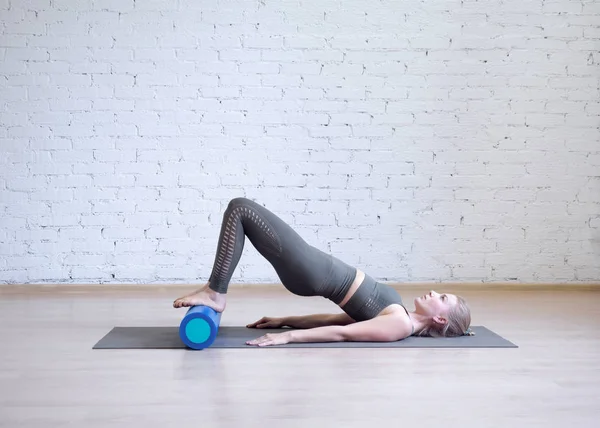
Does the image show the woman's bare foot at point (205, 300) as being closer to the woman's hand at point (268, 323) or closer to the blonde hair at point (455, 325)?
the woman's hand at point (268, 323)

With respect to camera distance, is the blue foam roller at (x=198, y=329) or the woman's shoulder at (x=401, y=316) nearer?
the blue foam roller at (x=198, y=329)

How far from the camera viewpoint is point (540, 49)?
19.3 ft

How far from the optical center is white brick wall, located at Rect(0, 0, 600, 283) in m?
5.61

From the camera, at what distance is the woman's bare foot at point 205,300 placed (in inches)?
143

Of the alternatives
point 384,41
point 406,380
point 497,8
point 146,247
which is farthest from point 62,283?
point 497,8

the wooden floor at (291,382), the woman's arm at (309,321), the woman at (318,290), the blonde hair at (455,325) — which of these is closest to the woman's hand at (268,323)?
the woman's arm at (309,321)

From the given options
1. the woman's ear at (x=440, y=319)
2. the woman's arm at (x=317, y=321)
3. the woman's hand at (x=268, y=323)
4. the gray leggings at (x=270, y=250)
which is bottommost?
the woman's hand at (x=268, y=323)

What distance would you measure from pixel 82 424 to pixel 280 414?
61 cm

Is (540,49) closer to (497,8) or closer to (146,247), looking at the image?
(497,8)

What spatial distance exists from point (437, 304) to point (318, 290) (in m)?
0.59

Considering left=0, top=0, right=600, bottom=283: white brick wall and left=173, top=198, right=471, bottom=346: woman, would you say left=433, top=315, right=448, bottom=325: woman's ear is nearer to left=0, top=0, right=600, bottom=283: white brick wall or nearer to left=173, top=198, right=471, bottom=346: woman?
left=173, top=198, right=471, bottom=346: woman

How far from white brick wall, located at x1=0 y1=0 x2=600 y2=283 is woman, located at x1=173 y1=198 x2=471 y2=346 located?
1.95 meters

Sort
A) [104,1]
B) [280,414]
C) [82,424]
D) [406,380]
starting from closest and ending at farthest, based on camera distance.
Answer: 1. [82,424]
2. [280,414]
3. [406,380]
4. [104,1]

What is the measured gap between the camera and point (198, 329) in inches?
138
